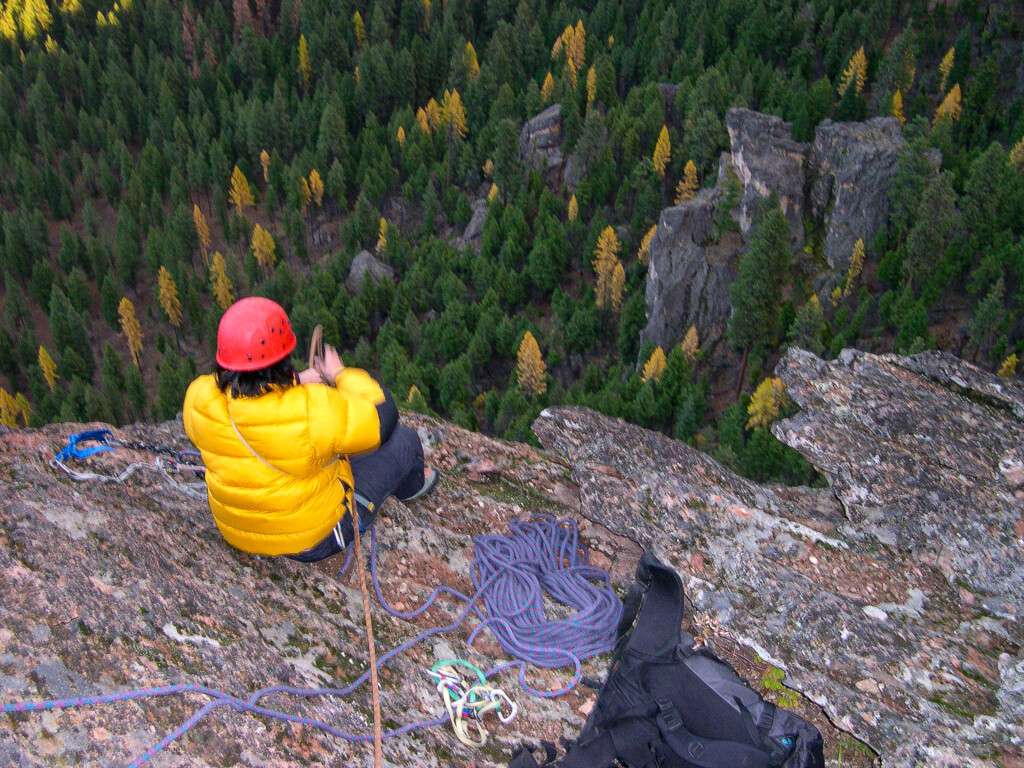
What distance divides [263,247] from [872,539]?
6185 centimetres

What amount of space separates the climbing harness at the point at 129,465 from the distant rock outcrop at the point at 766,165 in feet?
160

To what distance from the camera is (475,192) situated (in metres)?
69.9

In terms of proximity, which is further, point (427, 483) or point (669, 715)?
point (427, 483)

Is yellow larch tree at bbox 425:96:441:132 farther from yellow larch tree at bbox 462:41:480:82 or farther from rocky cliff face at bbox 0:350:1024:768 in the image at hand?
rocky cliff face at bbox 0:350:1024:768

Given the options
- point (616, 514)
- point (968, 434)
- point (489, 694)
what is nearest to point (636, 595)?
point (489, 694)

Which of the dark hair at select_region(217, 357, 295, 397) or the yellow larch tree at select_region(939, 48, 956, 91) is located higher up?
the dark hair at select_region(217, 357, 295, 397)

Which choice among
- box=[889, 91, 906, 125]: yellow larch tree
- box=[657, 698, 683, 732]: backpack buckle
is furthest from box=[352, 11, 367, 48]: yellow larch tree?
box=[657, 698, 683, 732]: backpack buckle

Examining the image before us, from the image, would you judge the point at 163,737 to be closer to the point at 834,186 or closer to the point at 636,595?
the point at 636,595

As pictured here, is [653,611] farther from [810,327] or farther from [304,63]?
[304,63]

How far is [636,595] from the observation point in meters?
5.08

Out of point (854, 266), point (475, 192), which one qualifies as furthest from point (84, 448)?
point (475, 192)

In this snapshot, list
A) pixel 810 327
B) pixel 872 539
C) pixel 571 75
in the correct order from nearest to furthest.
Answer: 1. pixel 872 539
2. pixel 810 327
3. pixel 571 75

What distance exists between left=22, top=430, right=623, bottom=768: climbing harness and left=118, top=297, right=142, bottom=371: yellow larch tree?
185ft

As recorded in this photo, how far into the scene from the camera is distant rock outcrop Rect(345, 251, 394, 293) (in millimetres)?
60125
